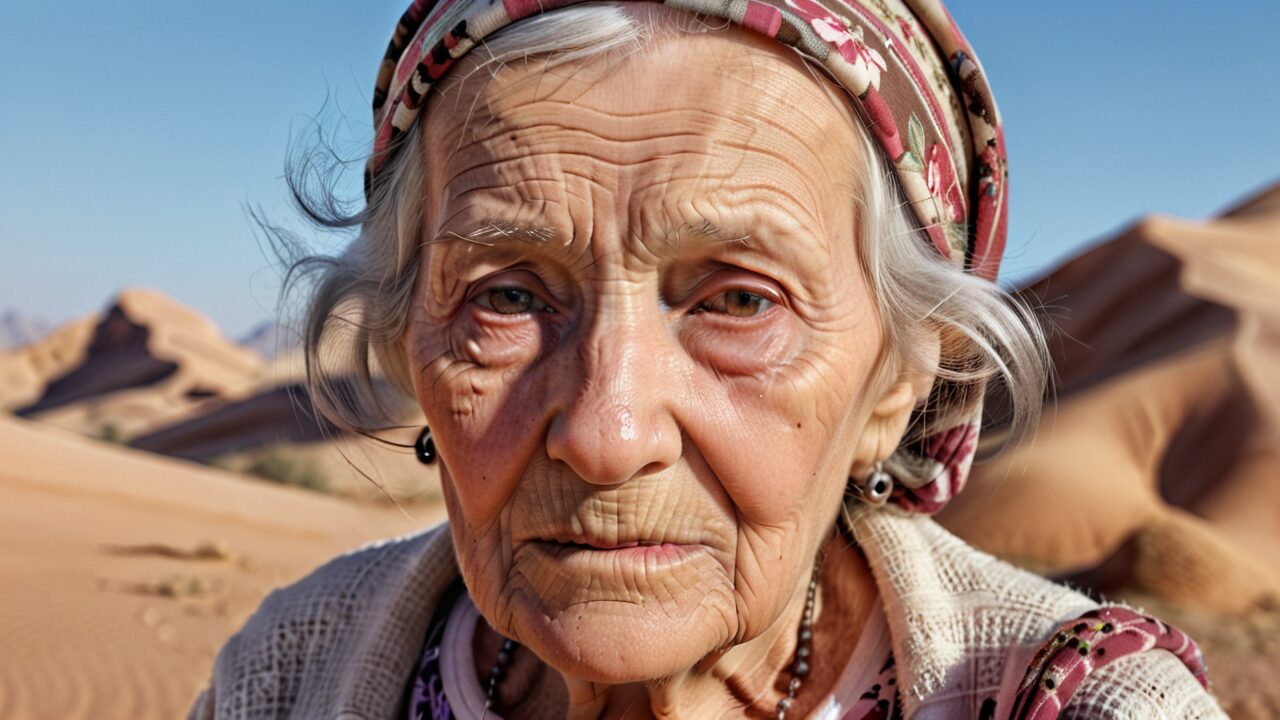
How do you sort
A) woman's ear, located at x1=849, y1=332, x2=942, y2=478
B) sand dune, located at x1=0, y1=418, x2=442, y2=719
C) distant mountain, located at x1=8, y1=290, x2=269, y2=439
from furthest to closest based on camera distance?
distant mountain, located at x1=8, y1=290, x2=269, y2=439
sand dune, located at x1=0, y1=418, x2=442, y2=719
woman's ear, located at x1=849, y1=332, x2=942, y2=478

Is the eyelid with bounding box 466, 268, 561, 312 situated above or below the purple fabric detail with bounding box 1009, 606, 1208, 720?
above

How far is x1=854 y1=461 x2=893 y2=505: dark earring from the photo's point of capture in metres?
1.95

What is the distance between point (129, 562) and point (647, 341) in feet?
27.9

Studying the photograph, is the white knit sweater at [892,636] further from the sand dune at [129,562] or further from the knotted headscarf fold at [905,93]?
the sand dune at [129,562]

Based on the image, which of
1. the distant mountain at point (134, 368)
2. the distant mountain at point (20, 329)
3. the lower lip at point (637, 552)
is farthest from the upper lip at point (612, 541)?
the distant mountain at point (20, 329)

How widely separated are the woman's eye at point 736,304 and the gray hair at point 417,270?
0.21 m

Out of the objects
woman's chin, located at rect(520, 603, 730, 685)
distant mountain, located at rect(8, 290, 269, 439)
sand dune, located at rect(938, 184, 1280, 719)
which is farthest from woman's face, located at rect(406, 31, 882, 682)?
distant mountain, located at rect(8, 290, 269, 439)

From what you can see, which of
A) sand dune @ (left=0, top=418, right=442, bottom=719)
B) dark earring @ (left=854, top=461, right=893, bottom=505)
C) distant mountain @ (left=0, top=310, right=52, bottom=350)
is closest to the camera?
dark earring @ (left=854, top=461, right=893, bottom=505)

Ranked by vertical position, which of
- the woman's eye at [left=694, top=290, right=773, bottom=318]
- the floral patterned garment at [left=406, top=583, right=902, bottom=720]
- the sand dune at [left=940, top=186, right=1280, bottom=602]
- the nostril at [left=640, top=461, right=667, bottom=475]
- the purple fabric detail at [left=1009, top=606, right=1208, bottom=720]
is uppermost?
the woman's eye at [left=694, top=290, right=773, bottom=318]

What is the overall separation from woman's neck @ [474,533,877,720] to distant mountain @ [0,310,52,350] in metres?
117

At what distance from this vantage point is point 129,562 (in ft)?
28.3

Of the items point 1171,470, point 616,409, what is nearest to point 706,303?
point 616,409

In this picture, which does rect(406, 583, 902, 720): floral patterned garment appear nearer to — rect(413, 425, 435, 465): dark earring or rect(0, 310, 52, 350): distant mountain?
rect(413, 425, 435, 465): dark earring

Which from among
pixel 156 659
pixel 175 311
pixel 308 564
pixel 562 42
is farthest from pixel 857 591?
pixel 175 311
